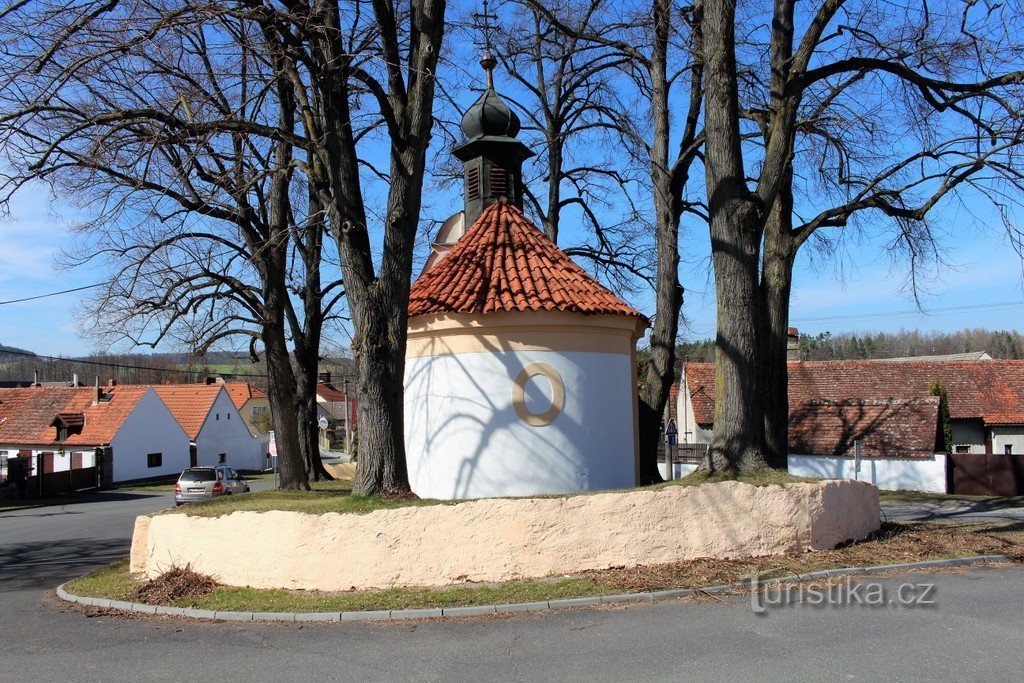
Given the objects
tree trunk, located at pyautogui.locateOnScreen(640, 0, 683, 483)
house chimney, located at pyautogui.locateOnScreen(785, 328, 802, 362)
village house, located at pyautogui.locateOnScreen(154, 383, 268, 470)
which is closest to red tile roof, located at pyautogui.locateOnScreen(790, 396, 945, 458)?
house chimney, located at pyautogui.locateOnScreen(785, 328, 802, 362)

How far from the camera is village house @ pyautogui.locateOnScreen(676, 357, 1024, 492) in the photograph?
2834cm

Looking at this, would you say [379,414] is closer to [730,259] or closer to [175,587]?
[175,587]

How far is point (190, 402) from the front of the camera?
167ft

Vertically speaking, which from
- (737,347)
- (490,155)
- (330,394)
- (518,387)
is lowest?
(330,394)

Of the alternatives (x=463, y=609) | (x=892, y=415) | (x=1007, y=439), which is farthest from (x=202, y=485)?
(x=1007, y=439)

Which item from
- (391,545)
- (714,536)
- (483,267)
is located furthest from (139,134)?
(714,536)

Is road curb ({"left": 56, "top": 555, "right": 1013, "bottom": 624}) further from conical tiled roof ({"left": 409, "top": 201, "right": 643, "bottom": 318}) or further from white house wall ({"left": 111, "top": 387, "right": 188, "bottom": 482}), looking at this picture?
white house wall ({"left": 111, "top": 387, "right": 188, "bottom": 482})

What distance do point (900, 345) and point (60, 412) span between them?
353 ft

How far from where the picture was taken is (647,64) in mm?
16281

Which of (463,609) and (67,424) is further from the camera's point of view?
(67,424)

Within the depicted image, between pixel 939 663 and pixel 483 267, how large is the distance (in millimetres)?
9810

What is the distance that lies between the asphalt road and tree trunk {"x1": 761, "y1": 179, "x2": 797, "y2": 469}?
3.74 metres

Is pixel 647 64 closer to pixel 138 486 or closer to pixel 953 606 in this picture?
pixel 953 606

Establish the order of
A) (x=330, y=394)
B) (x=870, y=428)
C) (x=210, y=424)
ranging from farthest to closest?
(x=330, y=394) < (x=210, y=424) < (x=870, y=428)
